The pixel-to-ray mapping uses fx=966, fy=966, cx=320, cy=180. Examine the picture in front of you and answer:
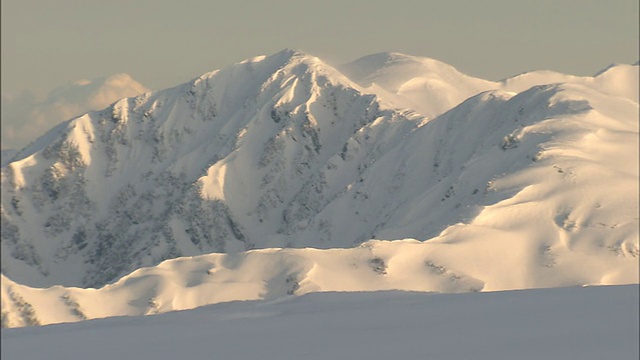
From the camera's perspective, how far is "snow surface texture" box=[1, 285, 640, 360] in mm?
21938

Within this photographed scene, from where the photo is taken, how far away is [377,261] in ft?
544

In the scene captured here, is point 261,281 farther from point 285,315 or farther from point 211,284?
point 285,315

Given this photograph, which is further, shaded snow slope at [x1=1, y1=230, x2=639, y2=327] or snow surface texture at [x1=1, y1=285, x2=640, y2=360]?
shaded snow slope at [x1=1, y1=230, x2=639, y2=327]

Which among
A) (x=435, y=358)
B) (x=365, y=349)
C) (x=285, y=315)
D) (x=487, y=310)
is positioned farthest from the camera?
(x=285, y=315)

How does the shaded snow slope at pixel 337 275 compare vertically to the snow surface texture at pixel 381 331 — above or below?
below

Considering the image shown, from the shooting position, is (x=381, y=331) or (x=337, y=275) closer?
(x=381, y=331)

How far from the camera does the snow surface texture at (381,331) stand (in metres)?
21.9

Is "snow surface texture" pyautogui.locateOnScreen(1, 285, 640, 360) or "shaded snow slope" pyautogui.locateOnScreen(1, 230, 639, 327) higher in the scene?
"snow surface texture" pyautogui.locateOnScreen(1, 285, 640, 360)

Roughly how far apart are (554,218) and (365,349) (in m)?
168

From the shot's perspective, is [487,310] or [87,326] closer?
[487,310]

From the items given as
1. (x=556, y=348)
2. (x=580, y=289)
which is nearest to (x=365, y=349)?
(x=556, y=348)

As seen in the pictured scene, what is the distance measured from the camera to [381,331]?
965 inches

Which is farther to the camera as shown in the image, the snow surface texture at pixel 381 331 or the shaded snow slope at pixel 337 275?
the shaded snow slope at pixel 337 275

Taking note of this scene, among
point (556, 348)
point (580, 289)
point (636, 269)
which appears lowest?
point (636, 269)
